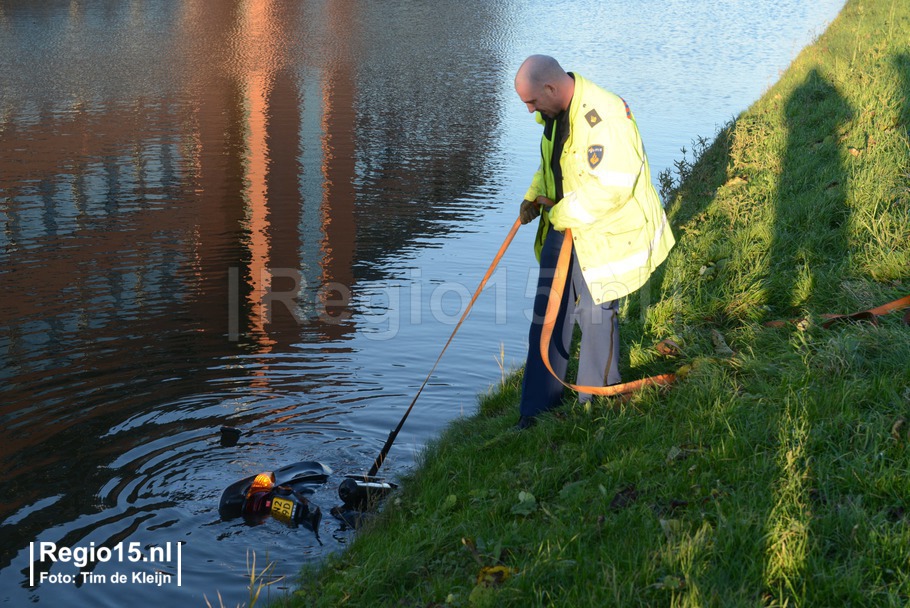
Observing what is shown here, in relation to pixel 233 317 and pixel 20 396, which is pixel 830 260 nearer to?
pixel 233 317

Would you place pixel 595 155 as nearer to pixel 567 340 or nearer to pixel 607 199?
pixel 607 199

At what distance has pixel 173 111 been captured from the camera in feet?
60.3

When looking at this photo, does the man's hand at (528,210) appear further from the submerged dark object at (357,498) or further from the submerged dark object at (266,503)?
the submerged dark object at (266,503)

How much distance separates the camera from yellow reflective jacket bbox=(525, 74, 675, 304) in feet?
14.5

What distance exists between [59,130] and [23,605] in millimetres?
13350

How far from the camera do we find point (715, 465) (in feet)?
12.8

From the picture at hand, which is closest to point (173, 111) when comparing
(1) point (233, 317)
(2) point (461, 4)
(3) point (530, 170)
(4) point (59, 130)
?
(4) point (59, 130)

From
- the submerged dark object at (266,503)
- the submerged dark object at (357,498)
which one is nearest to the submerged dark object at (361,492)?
the submerged dark object at (357,498)

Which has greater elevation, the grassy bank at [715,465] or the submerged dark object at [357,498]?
the grassy bank at [715,465]

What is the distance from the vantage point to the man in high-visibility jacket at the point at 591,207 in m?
4.42

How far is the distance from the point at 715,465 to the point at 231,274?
7.11 metres

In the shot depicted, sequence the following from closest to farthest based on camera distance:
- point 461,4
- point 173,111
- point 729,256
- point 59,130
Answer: point 729,256 → point 59,130 → point 173,111 → point 461,4

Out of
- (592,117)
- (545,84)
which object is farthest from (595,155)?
(545,84)

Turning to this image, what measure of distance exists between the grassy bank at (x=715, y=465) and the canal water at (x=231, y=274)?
1.10 meters
